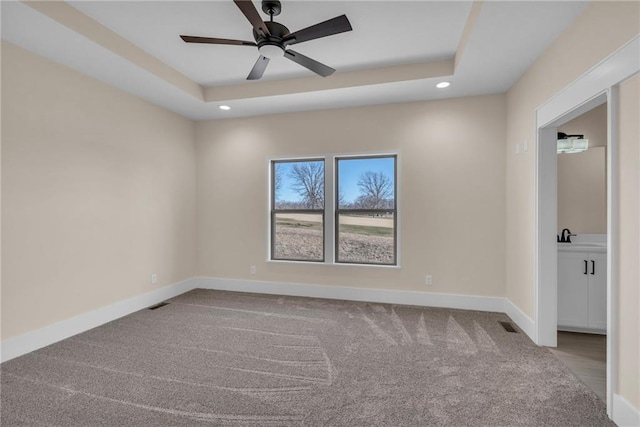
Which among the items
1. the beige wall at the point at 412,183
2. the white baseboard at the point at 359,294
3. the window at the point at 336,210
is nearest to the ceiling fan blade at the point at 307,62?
the beige wall at the point at 412,183

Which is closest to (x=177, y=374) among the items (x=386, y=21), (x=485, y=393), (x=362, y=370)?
(x=362, y=370)

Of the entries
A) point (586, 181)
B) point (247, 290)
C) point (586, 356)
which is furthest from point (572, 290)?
point (247, 290)

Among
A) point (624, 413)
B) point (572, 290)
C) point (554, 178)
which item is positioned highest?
point (554, 178)

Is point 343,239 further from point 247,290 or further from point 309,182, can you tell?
point 247,290

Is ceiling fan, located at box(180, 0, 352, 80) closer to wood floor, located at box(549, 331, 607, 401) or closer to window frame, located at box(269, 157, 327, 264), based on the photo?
window frame, located at box(269, 157, 327, 264)

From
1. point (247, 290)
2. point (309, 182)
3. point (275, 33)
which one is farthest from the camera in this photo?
point (247, 290)

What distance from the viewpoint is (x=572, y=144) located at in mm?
3525

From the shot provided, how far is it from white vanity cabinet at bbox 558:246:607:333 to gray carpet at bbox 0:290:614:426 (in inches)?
22.7

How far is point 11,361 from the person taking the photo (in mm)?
2570

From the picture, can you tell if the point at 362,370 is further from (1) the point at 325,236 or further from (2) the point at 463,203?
(2) the point at 463,203

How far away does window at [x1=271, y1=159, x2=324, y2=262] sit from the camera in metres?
4.60

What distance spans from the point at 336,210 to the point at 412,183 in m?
1.12

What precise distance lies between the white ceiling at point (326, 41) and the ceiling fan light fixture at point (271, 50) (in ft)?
1.21

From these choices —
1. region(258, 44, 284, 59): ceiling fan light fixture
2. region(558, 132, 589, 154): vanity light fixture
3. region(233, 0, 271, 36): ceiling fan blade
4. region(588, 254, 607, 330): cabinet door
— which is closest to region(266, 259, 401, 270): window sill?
region(588, 254, 607, 330): cabinet door
